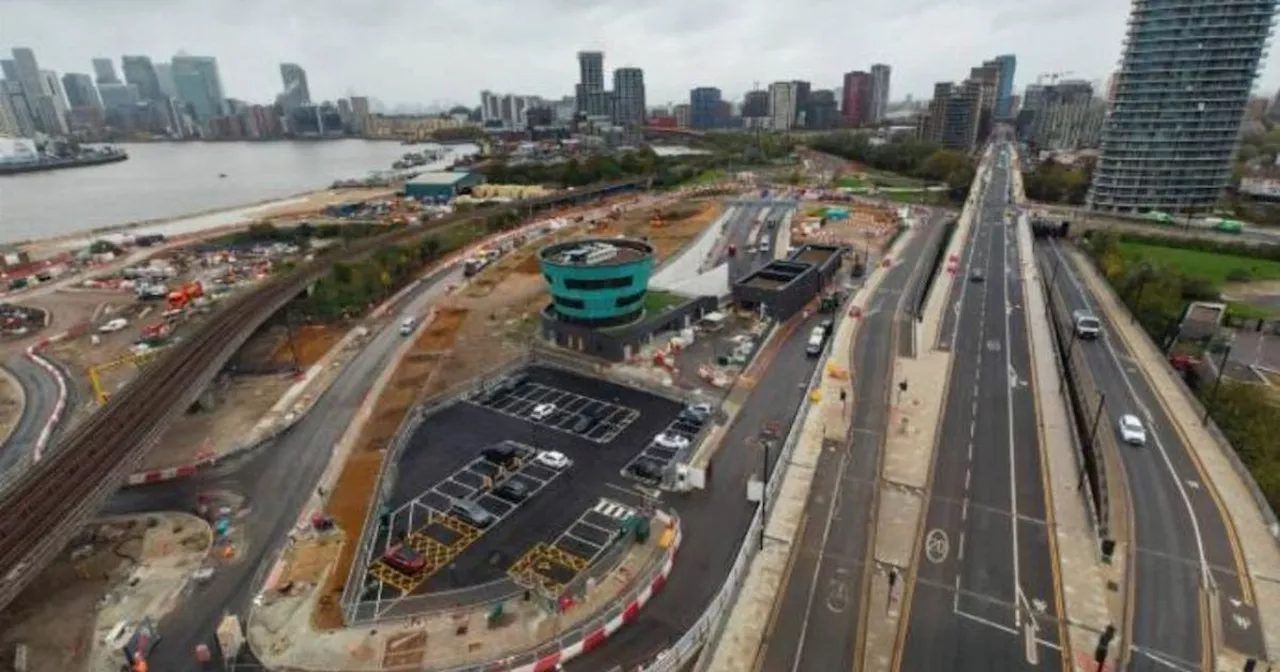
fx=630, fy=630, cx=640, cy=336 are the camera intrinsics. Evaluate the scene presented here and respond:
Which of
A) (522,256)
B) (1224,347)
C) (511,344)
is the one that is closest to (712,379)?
(511,344)

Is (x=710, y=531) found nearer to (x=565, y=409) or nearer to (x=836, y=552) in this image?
(x=836, y=552)

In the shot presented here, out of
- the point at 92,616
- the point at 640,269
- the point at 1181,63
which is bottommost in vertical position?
the point at 92,616

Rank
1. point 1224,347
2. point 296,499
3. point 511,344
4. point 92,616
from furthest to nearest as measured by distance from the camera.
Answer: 1. point 511,344
2. point 1224,347
3. point 296,499
4. point 92,616

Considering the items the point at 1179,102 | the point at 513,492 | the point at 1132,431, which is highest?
the point at 1179,102

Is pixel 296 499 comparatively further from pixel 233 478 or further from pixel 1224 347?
pixel 1224 347

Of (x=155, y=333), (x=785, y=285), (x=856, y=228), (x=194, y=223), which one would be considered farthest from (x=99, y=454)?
(x=194, y=223)

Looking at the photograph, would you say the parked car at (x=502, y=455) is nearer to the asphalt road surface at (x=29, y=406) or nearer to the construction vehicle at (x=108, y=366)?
the asphalt road surface at (x=29, y=406)
